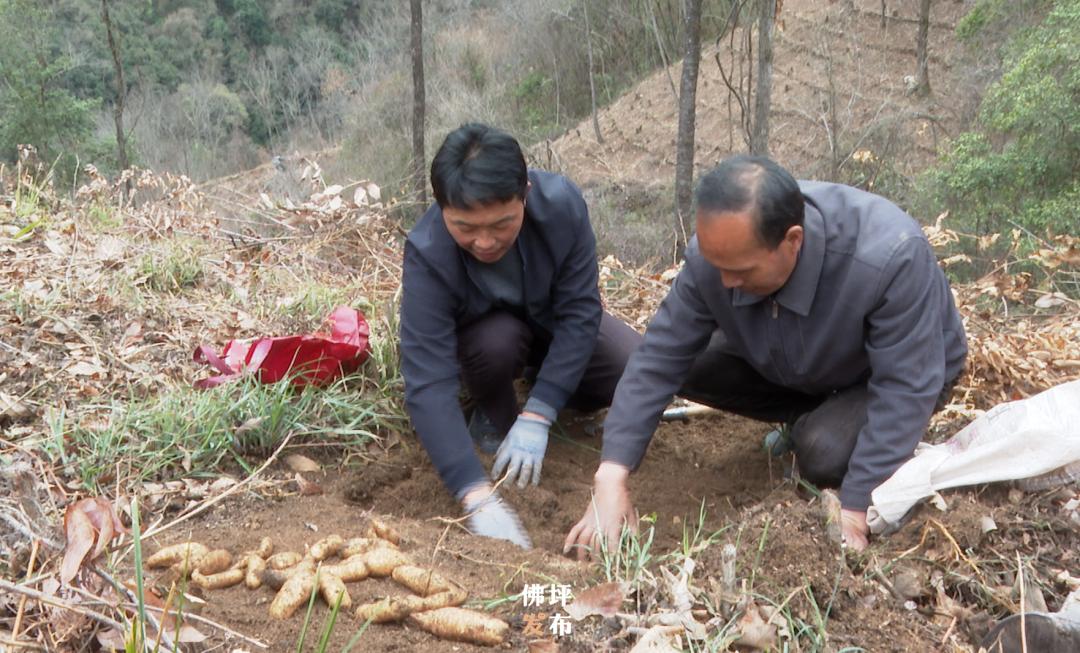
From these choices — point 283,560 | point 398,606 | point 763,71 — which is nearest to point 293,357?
point 283,560

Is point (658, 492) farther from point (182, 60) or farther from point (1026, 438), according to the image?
point (182, 60)

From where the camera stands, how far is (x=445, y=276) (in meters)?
2.92

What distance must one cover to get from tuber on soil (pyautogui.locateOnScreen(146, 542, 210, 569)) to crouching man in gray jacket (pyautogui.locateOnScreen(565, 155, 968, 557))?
889 millimetres

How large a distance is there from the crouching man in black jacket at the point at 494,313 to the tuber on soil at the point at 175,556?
2.58 feet

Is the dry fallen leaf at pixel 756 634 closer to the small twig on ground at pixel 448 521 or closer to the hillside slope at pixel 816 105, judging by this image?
the small twig on ground at pixel 448 521

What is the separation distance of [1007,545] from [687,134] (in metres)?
7.88

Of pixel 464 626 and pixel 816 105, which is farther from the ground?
pixel 464 626

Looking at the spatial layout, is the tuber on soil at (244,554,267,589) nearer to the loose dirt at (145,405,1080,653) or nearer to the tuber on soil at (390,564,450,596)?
the loose dirt at (145,405,1080,653)

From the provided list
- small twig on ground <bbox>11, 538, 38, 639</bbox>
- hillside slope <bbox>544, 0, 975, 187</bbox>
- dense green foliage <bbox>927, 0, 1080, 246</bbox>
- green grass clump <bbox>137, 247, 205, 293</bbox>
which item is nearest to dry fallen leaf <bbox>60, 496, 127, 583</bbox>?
small twig on ground <bbox>11, 538, 38, 639</bbox>

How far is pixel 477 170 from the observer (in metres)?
2.59

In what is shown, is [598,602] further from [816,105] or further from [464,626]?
[816,105]

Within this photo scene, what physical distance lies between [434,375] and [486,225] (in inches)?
20.3

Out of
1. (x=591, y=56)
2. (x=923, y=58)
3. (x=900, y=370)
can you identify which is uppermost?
(x=900, y=370)

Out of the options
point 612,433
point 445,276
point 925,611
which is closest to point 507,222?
point 445,276
